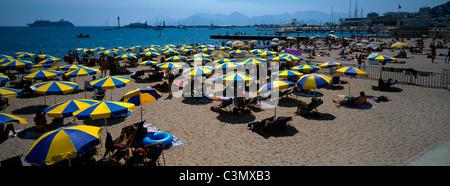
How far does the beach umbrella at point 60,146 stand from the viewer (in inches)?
183

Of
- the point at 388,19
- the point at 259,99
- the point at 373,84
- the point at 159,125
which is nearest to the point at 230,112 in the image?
the point at 259,99

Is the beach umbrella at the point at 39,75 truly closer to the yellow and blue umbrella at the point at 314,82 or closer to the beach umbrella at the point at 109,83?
the beach umbrella at the point at 109,83

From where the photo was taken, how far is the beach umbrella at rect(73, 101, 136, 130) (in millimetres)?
6430

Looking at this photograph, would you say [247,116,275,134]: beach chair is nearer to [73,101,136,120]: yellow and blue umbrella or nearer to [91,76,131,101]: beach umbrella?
[73,101,136,120]: yellow and blue umbrella

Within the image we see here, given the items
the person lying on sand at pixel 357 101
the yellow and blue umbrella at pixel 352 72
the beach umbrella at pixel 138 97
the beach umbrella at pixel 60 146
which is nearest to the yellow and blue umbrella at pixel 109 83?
the beach umbrella at pixel 138 97

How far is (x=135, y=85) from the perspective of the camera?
16.4 metres

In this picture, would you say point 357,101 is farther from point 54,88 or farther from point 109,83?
point 54,88

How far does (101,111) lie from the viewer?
257 inches

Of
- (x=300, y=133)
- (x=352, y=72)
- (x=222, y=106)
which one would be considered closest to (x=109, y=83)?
(x=222, y=106)

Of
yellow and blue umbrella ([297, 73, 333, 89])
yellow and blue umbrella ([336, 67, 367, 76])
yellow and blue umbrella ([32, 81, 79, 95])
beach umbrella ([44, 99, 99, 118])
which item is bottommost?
beach umbrella ([44, 99, 99, 118])

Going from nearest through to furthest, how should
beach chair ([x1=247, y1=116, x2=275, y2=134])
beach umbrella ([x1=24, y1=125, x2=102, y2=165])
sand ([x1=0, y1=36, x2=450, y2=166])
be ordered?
beach umbrella ([x1=24, y1=125, x2=102, y2=165]) < sand ([x1=0, y1=36, x2=450, y2=166]) < beach chair ([x1=247, y1=116, x2=275, y2=134])

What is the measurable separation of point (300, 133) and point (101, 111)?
19.7ft

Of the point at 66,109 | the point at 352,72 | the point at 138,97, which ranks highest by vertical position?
the point at 352,72

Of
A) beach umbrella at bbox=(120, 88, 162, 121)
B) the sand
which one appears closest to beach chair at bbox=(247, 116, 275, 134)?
the sand
